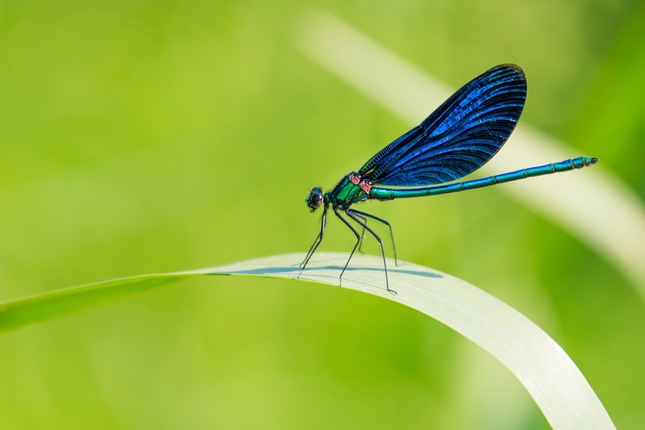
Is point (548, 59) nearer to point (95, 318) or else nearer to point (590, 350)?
point (590, 350)

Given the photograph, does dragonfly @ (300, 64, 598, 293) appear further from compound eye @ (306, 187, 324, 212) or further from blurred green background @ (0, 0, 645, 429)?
blurred green background @ (0, 0, 645, 429)

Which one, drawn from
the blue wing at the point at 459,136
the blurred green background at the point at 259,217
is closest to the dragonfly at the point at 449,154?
the blue wing at the point at 459,136

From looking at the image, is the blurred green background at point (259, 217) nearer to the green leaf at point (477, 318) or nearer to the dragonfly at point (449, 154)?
the dragonfly at point (449, 154)

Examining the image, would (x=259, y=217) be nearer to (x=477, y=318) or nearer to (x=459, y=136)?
(x=459, y=136)

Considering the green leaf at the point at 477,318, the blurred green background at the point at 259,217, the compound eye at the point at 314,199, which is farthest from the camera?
the compound eye at the point at 314,199

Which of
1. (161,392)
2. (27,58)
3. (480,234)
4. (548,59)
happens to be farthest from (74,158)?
(548,59)

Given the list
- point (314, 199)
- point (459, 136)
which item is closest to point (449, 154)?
point (459, 136)
